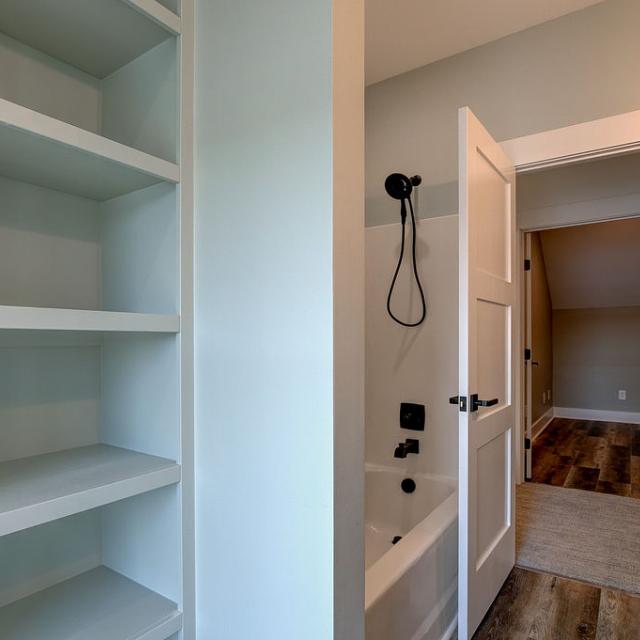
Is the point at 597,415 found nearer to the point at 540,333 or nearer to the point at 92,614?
the point at 540,333

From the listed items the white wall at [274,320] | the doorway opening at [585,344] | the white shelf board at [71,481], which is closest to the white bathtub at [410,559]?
the white wall at [274,320]

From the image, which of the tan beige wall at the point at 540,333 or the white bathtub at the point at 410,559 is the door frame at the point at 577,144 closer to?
the white bathtub at the point at 410,559

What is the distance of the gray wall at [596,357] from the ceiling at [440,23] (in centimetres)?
478

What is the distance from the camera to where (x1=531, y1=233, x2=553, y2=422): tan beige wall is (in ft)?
16.6

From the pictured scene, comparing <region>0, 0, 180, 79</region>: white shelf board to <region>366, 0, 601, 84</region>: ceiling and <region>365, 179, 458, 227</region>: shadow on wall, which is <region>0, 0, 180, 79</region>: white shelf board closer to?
<region>366, 0, 601, 84</region>: ceiling

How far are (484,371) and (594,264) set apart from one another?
169 inches

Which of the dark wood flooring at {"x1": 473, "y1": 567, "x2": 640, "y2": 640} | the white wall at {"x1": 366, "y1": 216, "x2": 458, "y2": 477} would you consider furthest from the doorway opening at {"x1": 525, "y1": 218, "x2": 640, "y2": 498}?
the white wall at {"x1": 366, "y1": 216, "x2": 458, "y2": 477}

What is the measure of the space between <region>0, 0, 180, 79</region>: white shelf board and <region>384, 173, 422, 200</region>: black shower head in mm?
1423

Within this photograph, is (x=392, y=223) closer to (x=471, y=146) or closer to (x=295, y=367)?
(x=471, y=146)

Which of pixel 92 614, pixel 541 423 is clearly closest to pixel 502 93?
pixel 92 614

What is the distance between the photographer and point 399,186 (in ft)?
7.44

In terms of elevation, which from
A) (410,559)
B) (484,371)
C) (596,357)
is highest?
(484,371)

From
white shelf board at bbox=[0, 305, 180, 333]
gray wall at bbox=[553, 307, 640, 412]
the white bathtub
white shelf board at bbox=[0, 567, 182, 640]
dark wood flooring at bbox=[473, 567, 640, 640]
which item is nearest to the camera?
white shelf board at bbox=[0, 305, 180, 333]

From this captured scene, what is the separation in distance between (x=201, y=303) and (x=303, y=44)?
1.97 ft
